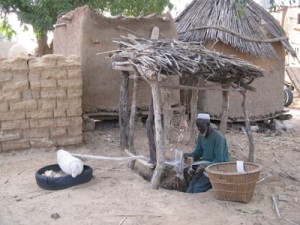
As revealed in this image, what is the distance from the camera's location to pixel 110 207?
→ 456 cm

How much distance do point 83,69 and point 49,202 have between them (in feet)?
11.3

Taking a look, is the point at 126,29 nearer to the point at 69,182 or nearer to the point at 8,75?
the point at 8,75

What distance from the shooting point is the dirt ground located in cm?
429

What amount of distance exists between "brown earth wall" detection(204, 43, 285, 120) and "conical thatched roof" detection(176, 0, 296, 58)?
29 cm

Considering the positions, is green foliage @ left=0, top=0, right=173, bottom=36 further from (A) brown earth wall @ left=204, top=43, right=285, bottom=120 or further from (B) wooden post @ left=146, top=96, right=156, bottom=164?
(B) wooden post @ left=146, top=96, right=156, bottom=164

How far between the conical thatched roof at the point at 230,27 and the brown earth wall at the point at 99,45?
113 cm

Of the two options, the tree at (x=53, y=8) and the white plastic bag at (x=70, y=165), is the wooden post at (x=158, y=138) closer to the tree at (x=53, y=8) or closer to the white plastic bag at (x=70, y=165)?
the white plastic bag at (x=70, y=165)

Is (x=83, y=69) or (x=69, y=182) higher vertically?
(x=83, y=69)

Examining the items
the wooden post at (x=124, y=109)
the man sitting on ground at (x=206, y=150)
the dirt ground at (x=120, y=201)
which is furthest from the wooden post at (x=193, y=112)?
the man sitting on ground at (x=206, y=150)

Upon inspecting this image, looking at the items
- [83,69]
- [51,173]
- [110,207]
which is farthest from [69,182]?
[83,69]

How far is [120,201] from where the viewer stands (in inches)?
187

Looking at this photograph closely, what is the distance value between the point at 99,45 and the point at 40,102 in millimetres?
1747

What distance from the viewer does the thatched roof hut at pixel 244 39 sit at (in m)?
8.83

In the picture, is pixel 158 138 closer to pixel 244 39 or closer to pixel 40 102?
pixel 40 102
